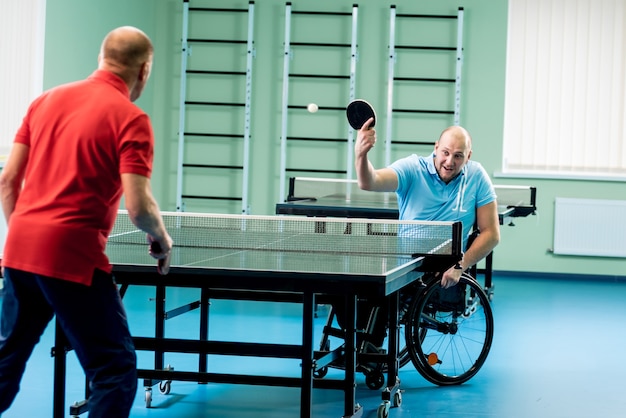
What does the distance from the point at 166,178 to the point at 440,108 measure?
2626 millimetres

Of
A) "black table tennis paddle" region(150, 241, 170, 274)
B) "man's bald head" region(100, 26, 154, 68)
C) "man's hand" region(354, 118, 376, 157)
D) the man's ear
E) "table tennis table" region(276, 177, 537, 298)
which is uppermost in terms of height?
"man's bald head" region(100, 26, 154, 68)

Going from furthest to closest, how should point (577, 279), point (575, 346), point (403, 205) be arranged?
point (577, 279)
point (575, 346)
point (403, 205)

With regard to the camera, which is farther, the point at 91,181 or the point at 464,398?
the point at 464,398

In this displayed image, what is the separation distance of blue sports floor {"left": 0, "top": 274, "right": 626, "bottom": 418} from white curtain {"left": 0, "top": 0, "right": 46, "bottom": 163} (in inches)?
60.3

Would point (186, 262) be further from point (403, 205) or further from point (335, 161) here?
point (335, 161)

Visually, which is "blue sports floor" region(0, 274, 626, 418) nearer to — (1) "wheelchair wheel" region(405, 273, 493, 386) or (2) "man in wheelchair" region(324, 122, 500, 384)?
(1) "wheelchair wheel" region(405, 273, 493, 386)

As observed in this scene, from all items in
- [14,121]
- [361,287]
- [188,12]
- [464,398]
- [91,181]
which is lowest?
[464,398]

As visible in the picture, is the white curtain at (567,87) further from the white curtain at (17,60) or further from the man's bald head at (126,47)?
the man's bald head at (126,47)

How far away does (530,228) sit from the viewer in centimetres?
872

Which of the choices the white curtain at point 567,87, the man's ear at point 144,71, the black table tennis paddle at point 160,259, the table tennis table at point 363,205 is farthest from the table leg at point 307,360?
the white curtain at point 567,87

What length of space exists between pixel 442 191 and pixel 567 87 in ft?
15.5

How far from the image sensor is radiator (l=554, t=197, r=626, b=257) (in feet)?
27.9

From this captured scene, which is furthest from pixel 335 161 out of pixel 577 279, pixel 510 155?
pixel 577 279

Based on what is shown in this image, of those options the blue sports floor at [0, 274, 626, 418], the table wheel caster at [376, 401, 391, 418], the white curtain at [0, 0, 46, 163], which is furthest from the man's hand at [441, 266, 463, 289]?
the white curtain at [0, 0, 46, 163]
